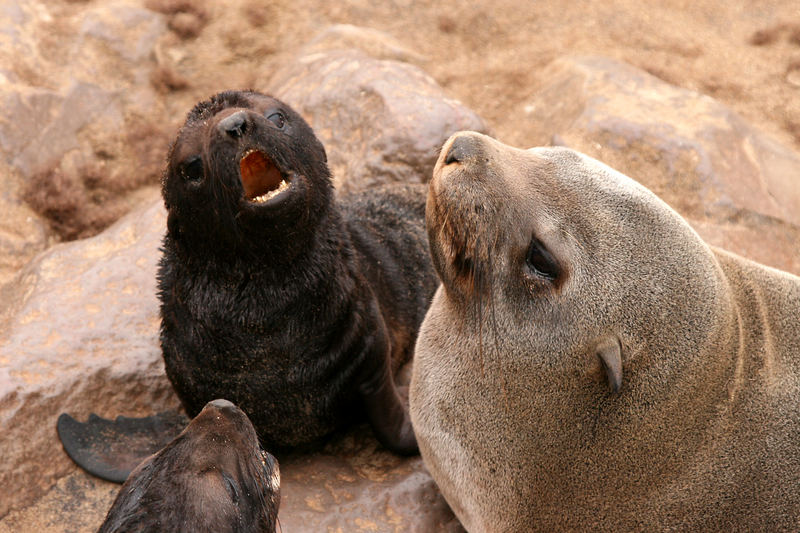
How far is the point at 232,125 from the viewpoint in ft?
11.9

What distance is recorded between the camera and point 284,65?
7.84 m

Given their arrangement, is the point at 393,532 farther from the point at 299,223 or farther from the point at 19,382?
the point at 19,382

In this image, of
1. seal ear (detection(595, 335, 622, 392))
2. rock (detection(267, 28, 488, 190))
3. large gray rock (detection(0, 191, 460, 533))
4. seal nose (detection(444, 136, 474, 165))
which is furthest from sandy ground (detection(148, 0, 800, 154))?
seal ear (detection(595, 335, 622, 392))

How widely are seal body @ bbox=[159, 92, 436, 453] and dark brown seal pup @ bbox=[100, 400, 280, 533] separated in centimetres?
60

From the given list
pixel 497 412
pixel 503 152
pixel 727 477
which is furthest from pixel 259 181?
pixel 727 477

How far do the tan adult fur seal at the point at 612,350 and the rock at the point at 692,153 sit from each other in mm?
2401

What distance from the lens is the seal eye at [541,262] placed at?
3.28m

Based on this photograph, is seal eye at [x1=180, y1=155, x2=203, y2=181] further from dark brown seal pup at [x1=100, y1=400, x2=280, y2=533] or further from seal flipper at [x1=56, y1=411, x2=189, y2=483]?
seal flipper at [x1=56, y1=411, x2=189, y2=483]

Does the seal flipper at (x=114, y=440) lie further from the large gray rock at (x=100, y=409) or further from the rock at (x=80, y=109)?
the rock at (x=80, y=109)

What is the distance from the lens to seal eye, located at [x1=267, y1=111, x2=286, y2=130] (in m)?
3.96

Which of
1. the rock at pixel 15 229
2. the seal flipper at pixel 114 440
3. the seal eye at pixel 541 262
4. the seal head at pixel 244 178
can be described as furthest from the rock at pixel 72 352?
the seal eye at pixel 541 262

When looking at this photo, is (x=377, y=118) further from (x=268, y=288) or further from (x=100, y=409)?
(x=100, y=409)

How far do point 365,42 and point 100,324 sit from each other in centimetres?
427

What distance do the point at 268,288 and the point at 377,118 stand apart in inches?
95.6
